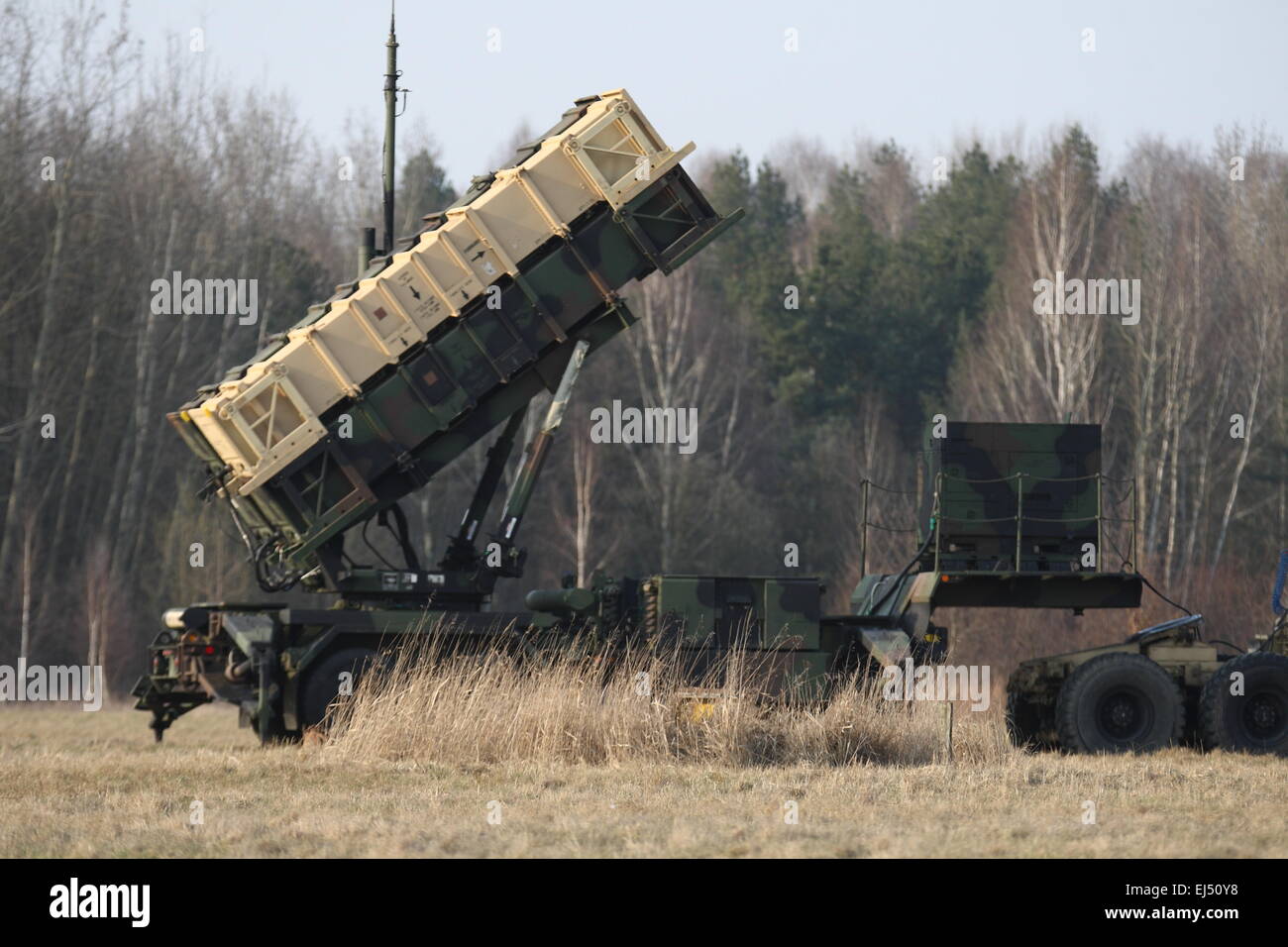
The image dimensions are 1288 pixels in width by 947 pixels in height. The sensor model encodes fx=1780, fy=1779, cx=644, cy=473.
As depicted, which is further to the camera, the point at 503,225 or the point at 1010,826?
the point at 503,225

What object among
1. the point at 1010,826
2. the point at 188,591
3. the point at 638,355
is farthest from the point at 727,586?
the point at 638,355

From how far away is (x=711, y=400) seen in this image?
4153 centimetres

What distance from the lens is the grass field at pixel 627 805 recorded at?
9.06m

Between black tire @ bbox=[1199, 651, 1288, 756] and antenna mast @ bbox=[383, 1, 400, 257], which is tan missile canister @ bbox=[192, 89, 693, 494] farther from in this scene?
black tire @ bbox=[1199, 651, 1288, 756]

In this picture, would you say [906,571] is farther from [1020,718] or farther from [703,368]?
[703,368]

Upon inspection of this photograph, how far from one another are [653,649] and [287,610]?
3.15 m

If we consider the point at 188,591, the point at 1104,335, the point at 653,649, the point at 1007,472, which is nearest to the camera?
the point at 653,649

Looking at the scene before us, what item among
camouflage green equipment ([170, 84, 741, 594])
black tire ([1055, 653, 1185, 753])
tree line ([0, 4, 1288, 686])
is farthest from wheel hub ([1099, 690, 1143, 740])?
tree line ([0, 4, 1288, 686])

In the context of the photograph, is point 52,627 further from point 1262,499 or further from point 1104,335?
point 1262,499

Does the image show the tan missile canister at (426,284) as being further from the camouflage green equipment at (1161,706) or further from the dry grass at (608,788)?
the camouflage green equipment at (1161,706)

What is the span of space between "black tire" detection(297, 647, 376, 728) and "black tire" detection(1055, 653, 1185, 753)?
5930 millimetres

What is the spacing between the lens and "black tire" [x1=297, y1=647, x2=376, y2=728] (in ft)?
48.7

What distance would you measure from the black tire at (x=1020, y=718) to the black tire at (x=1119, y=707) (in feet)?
2.54

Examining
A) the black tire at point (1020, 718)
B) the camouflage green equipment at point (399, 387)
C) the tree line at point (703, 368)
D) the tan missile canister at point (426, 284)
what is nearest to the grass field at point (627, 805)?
the camouflage green equipment at point (399, 387)
